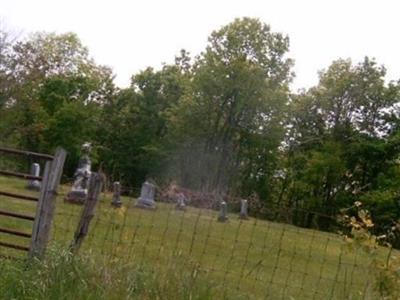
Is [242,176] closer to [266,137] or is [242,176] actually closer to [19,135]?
[266,137]

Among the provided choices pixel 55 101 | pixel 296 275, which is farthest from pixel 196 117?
pixel 296 275

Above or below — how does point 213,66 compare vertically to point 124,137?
above

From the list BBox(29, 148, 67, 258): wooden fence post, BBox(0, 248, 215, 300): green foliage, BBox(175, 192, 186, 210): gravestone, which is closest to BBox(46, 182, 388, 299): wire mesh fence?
BBox(0, 248, 215, 300): green foliage

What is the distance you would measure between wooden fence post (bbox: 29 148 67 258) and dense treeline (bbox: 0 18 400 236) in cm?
3775

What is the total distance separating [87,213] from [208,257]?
672cm

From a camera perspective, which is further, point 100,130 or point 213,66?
point 100,130

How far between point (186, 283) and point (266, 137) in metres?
45.4

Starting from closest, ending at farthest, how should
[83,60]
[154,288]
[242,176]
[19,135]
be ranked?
1. [154,288]
2. [19,135]
3. [242,176]
4. [83,60]

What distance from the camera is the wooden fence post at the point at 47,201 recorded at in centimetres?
719

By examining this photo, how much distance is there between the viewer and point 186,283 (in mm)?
5863

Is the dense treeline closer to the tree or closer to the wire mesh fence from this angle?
the tree

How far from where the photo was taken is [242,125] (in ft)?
168

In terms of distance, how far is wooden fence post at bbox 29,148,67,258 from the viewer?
7188 mm

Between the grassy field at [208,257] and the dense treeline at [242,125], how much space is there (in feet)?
69.3
